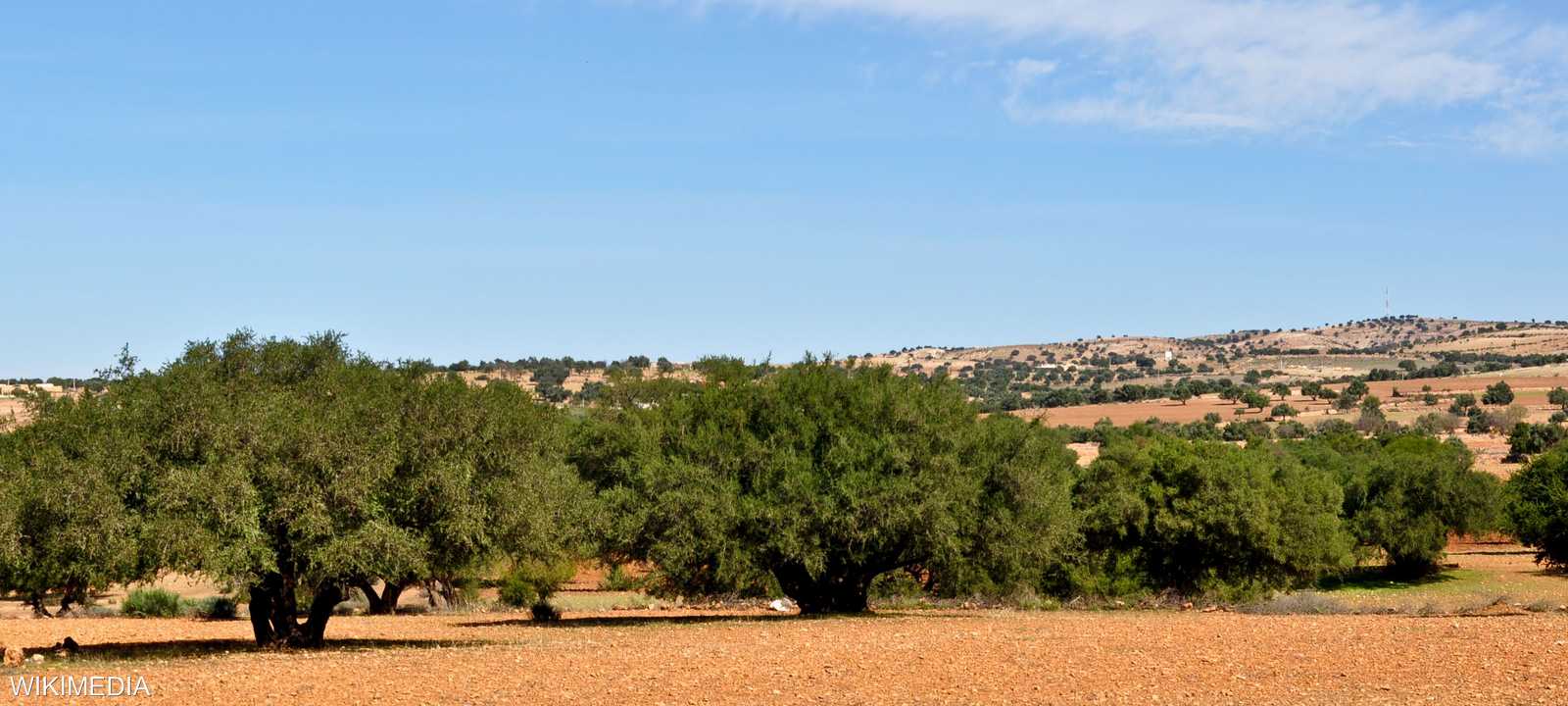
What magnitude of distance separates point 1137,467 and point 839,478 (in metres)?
23.6

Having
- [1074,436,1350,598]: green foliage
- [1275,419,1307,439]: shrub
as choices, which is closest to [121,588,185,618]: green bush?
[1074,436,1350,598]: green foliage

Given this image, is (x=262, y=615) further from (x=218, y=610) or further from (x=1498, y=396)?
(x=1498, y=396)

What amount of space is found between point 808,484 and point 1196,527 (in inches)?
879

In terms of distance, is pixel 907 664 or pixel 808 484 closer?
pixel 907 664

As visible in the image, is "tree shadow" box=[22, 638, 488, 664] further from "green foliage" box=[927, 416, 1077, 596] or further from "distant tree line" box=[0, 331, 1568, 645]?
"green foliage" box=[927, 416, 1077, 596]

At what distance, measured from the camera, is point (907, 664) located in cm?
2417

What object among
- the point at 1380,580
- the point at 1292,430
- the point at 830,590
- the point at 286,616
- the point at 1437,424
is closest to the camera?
the point at 286,616

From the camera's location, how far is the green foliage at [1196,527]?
169 ft

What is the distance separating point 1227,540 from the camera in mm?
52219

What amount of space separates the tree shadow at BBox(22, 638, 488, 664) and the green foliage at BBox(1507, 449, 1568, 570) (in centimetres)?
4840

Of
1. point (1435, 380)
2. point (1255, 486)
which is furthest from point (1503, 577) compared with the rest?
point (1435, 380)

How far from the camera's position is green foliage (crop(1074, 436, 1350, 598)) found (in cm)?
5166

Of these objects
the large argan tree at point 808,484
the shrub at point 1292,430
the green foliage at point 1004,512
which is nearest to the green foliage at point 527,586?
the large argan tree at point 808,484

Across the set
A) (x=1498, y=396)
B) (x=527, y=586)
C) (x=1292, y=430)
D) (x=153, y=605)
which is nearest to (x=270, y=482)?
(x=527, y=586)
